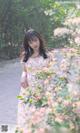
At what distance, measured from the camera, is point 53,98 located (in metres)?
3.46

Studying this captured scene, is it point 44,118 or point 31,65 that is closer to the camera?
point 44,118

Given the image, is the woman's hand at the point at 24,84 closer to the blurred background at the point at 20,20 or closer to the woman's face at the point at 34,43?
the woman's face at the point at 34,43

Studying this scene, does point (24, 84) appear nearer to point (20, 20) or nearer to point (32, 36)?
point (32, 36)

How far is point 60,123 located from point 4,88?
6623 mm

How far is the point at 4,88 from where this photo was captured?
9.66 metres

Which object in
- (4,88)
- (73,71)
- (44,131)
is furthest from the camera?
(4,88)

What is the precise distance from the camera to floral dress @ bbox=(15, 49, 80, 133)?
3.14 metres

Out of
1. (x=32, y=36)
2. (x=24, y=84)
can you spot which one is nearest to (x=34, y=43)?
(x=32, y=36)

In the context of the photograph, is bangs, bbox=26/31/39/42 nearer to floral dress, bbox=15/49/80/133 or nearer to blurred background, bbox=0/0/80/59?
floral dress, bbox=15/49/80/133

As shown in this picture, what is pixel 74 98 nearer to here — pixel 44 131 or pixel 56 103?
pixel 56 103

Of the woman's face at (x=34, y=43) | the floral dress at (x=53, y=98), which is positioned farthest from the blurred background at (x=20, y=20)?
the floral dress at (x=53, y=98)

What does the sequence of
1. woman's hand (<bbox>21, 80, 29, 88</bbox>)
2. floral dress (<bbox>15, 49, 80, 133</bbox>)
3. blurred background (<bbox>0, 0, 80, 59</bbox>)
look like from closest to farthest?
1. floral dress (<bbox>15, 49, 80, 133</bbox>)
2. woman's hand (<bbox>21, 80, 29, 88</bbox>)
3. blurred background (<bbox>0, 0, 80, 59</bbox>)

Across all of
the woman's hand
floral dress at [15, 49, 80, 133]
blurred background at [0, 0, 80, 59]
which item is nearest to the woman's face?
the woman's hand

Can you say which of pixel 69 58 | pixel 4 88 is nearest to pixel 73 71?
pixel 69 58
